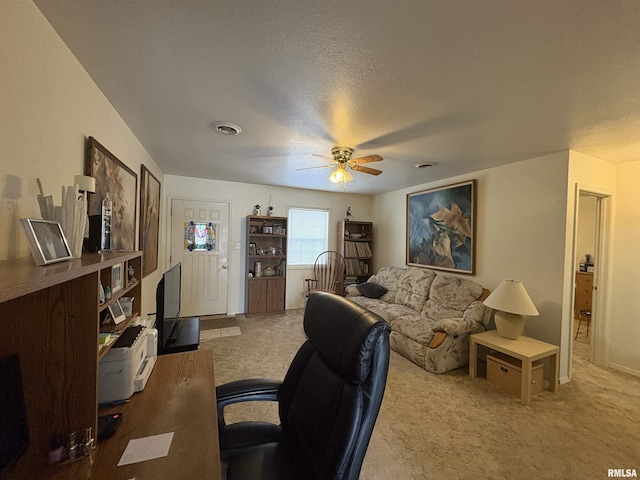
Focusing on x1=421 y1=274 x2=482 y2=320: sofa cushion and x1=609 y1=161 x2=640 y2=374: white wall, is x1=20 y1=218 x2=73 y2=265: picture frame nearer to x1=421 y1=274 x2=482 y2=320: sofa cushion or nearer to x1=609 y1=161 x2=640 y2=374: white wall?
x1=421 y1=274 x2=482 y2=320: sofa cushion

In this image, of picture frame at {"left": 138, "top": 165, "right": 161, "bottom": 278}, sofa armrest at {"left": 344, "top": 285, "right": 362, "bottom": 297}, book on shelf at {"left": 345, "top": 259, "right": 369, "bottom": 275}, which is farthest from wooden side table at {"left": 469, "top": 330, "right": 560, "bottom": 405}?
picture frame at {"left": 138, "top": 165, "right": 161, "bottom": 278}

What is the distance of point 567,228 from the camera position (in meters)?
2.65

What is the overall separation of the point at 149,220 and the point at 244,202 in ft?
5.91

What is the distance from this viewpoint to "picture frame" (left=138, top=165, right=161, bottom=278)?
2.83 m

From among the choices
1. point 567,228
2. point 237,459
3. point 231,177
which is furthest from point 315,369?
point 231,177

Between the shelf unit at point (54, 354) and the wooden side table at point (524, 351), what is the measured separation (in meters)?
3.03

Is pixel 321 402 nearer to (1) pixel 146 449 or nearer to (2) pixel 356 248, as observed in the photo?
(1) pixel 146 449

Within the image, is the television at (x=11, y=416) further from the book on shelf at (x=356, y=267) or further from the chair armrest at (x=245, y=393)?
the book on shelf at (x=356, y=267)

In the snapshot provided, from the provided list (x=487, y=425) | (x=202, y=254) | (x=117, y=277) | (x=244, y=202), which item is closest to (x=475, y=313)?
(x=487, y=425)

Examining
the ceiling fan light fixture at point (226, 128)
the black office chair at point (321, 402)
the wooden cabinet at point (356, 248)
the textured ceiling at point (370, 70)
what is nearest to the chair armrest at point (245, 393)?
the black office chair at point (321, 402)

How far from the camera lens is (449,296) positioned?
11.3 feet

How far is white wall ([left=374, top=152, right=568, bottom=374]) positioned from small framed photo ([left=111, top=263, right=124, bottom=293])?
3667mm

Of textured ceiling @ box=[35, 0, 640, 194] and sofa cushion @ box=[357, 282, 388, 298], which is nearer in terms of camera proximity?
textured ceiling @ box=[35, 0, 640, 194]

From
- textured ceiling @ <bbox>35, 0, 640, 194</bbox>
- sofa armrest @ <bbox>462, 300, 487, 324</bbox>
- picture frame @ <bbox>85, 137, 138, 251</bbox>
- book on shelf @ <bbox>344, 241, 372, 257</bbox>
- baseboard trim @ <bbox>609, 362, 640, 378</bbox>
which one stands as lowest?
baseboard trim @ <bbox>609, 362, 640, 378</bbox>
